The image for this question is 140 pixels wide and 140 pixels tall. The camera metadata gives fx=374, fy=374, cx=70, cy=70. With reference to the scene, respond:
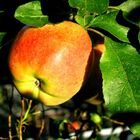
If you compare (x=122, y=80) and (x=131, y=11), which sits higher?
(x=131, y=11)

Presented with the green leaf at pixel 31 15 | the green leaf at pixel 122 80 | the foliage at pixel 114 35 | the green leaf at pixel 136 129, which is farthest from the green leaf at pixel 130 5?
the green leaf at pixel 136 129

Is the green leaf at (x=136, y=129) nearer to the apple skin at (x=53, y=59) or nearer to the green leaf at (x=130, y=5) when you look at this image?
the apple skin at (x=53, y=59)

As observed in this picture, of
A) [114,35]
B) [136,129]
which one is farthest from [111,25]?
[136,129]

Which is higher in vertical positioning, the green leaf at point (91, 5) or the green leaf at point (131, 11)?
the green leaf at point (91, 5)

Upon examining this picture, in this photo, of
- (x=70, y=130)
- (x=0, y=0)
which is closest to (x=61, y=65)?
(x=0, y=0)

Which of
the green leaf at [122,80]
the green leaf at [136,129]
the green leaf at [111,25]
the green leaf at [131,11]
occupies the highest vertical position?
the green leaf at [131,11]

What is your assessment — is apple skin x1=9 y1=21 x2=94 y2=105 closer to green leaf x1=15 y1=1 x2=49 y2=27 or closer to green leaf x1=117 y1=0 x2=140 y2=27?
green leaf x1=15 y1=1 x2=49 y2=27

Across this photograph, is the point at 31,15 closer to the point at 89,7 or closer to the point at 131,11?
the point at 89,7
